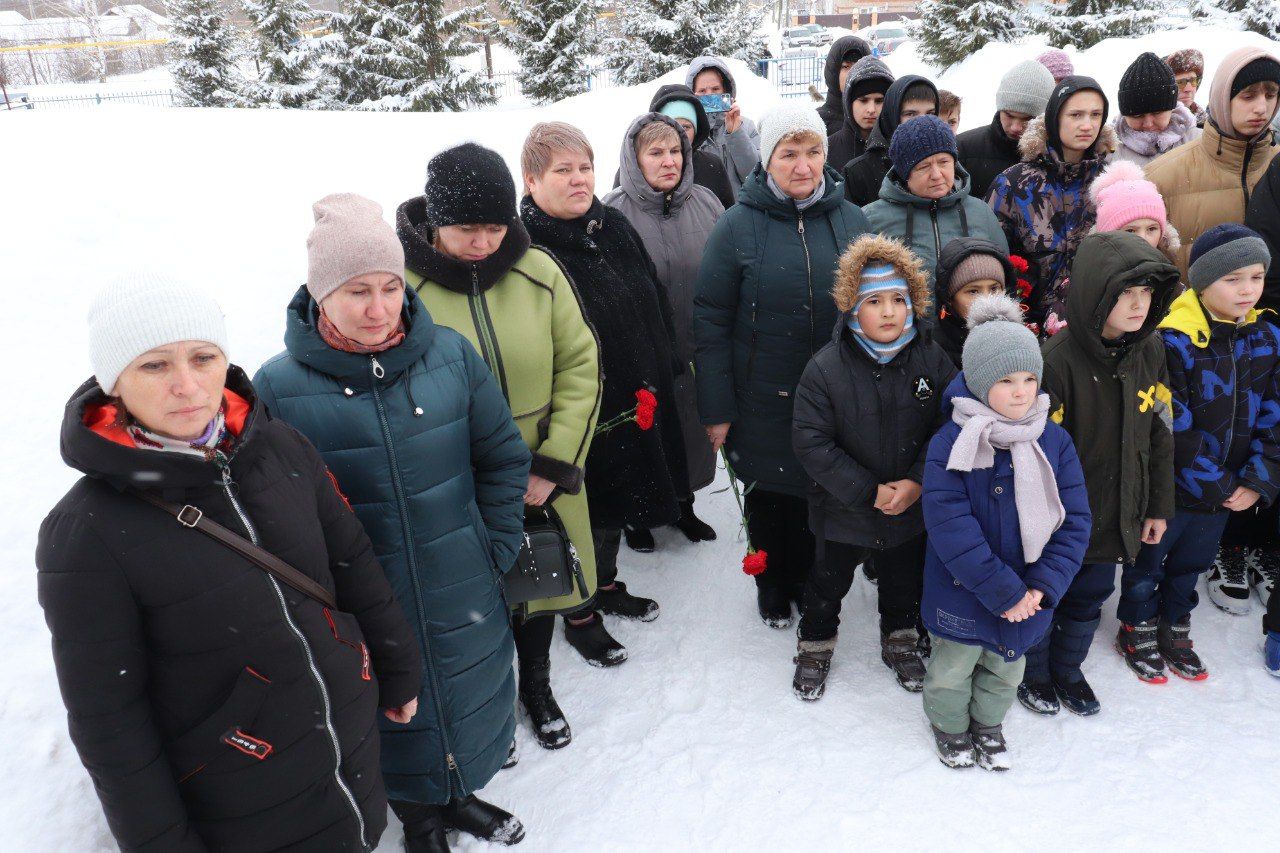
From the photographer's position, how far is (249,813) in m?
1.77

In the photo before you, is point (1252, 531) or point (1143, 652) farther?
point (1252, 531)

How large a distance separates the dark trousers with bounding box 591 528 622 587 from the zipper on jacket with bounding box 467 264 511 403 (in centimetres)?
115

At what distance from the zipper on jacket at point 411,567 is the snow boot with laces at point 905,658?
76.3 inches

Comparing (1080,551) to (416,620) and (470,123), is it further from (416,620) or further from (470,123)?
(470,123)

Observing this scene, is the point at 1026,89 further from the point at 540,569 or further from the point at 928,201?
the point at 540,569

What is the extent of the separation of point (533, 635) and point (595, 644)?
53cm

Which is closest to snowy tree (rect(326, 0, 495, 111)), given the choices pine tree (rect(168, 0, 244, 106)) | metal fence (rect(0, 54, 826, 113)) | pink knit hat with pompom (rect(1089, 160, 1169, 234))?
metal fence (rect(0, 54, 826, 113))

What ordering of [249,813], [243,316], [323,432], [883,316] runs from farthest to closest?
1. [243,316]
2. [883,316]
3. [323,432]
4. [249,813]

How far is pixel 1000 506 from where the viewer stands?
9.08 ft

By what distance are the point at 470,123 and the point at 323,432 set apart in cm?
883

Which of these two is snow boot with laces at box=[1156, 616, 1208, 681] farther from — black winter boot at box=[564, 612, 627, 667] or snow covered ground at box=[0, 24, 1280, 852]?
black winter boot at box=[564, 612, 627, 667]

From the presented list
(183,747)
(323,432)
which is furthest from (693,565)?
(183,747)

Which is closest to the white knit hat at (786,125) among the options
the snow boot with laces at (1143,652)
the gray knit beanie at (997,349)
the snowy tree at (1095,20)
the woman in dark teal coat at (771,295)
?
the woman in dark teal coat at (771,295)

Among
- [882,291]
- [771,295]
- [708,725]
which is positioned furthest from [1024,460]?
[708,725]
